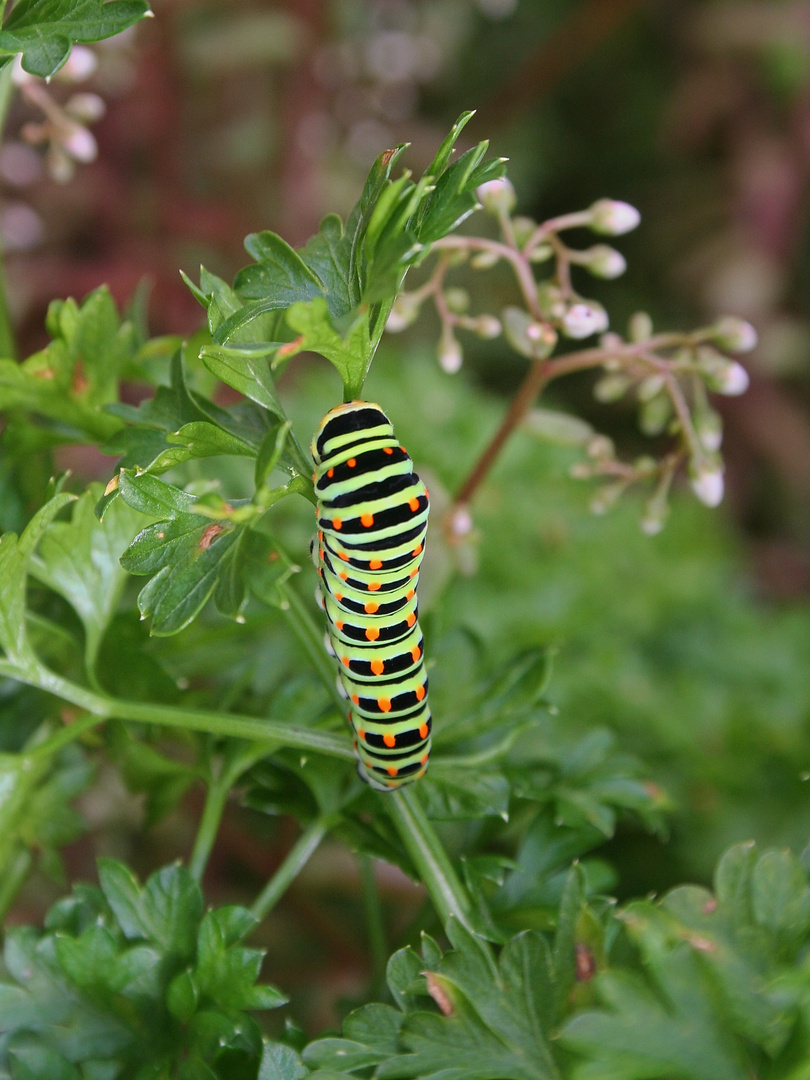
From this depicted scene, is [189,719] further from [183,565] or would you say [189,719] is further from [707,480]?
[707,480]

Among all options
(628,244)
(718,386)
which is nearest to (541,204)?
(628,244)

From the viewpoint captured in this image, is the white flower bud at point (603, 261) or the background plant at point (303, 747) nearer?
the background plant at point (303, 747)

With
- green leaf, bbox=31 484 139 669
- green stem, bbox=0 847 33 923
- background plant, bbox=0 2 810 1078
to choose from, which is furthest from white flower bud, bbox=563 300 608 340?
green stem, bbox=0 847 33 923

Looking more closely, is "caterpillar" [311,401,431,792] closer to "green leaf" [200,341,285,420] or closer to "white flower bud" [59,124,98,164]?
"green leaf" [200,341,285,420]

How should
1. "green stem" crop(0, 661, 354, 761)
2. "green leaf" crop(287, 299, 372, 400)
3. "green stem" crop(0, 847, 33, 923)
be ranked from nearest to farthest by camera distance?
1. "green leaf" crop(287, 299, 372, 400)
2. "green stem" crop(0, 661, 354, 761)
3. "green stem" crop(0, 847, 33, 923)

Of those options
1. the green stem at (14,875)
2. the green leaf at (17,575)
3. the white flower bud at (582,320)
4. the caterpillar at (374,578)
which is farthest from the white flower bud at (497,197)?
the green stem at (14,875)

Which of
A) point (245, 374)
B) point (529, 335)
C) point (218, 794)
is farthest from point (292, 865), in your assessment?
point (529, 335)

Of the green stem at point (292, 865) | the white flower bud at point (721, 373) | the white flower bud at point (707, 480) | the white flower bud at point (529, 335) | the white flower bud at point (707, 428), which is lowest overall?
the green stem at point (292, 865)

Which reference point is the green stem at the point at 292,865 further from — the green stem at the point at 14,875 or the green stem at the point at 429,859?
the green stem at the point at 14,875
